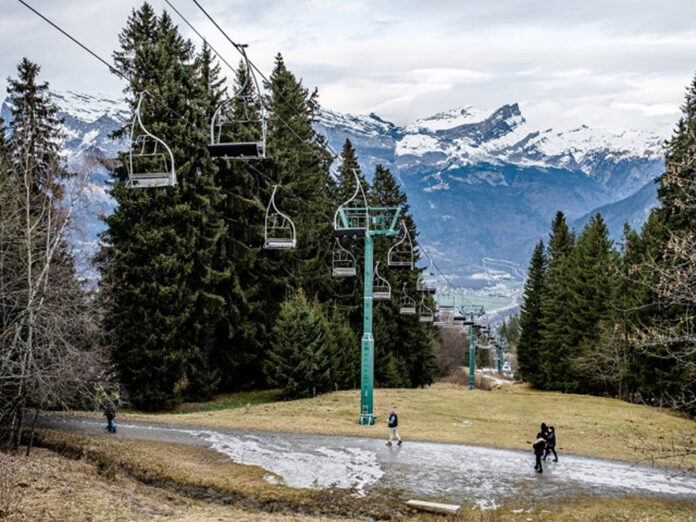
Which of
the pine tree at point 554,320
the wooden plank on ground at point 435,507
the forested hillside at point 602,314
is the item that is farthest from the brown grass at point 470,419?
the pine tree at point 554,320

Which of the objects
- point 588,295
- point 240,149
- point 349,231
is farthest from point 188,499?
point 588,295

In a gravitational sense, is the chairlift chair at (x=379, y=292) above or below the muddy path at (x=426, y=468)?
above

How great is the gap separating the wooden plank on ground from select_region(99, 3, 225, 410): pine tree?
19530mm

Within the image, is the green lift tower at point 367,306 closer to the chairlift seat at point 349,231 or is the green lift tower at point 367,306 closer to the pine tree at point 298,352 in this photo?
the chairlift seat at point 349,231

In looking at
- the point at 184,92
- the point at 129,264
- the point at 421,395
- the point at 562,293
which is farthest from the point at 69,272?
the point at 562,293

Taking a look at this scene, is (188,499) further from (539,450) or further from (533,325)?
(533,325)

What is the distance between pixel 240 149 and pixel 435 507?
35.6 ft

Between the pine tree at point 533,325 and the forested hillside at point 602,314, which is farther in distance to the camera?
the pine tree at point 533,325

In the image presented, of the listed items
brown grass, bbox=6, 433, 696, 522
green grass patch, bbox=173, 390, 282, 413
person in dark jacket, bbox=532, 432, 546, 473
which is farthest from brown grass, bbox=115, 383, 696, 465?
brown grass, bbox=6, 433, 696, 522

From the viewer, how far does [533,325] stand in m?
72.5

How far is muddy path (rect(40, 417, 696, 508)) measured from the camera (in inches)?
709

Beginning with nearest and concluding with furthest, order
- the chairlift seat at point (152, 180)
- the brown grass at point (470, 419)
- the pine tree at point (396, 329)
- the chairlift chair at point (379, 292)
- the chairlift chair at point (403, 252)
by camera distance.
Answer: the chairlift seat at point (152, 180)
the brown grass at point (470, 419)
the chairlift chair at point (403, 252)
the chairlift chair at point (379, 292)
the pine tree at point (396, 329)

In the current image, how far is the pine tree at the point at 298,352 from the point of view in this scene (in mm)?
36375

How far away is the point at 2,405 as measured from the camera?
66.4 ft
